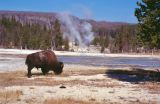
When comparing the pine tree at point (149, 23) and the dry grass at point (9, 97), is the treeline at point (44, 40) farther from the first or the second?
the dry grass at point (9, 97)

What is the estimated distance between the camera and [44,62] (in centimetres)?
3744

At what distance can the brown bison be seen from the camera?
36781 mm

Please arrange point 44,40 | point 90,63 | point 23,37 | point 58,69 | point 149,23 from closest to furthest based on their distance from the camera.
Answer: point 149,23 < point 58,69 < point 90,63 < point 44,40 < point 23,37

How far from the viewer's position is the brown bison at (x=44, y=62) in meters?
36.8

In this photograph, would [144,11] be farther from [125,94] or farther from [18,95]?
[18,95]

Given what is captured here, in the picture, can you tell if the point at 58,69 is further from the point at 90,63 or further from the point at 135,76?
the point at 90,63

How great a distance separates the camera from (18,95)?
22328 mm

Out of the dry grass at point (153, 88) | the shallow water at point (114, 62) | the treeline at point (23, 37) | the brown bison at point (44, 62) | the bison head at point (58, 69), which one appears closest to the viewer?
the dry grass at point (153, 88)

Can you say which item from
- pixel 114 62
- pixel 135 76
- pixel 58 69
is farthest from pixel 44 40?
pixel 135 76

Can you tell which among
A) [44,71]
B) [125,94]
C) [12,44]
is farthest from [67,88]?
[12,44]

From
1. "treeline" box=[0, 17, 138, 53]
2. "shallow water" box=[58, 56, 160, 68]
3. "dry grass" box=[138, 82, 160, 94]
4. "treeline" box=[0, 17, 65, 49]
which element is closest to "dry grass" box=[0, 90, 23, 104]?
"dry grass" box=[138, 82, 160, 94]

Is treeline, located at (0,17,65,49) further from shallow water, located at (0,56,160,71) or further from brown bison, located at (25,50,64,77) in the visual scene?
brown bison, located at (25,50,64,77)

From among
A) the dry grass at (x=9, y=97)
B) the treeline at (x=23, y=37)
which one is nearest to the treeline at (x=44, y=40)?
the treeline at (x=23, y=37)

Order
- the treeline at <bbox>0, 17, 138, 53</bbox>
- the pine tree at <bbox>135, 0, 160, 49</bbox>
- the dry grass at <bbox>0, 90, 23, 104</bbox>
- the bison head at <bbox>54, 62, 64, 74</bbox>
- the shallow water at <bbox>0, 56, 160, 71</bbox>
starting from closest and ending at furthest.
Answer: the dry grass at <bbox>0, 90, 23, 104</bbox>
the pine tree at <bbox>135, 0, 160, 49</bbox>
the bison head at <bbox>54, 62, 64, 74</bbox>
the shallow water at <bbox>0, 56, 160, 71</bbox>
the treeline at <bbox>0, 17, 138, 53</bbox>
